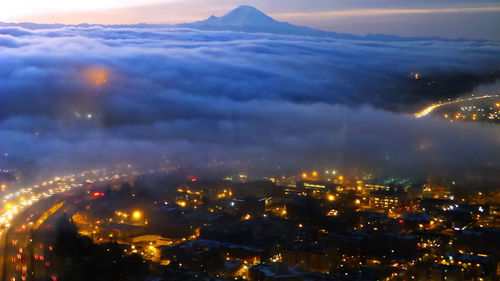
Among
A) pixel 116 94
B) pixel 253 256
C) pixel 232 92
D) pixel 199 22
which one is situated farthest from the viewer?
pixel 199 22

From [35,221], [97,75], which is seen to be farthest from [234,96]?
[35,221]

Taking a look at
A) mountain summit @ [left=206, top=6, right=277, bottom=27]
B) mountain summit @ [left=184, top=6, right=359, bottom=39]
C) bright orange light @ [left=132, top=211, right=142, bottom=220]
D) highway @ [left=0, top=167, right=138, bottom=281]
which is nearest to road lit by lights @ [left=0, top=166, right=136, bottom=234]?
highway @ [left=0, top=167, right=138, bottom=281]

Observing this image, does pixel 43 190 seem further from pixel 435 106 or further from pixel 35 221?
pixel 435 106

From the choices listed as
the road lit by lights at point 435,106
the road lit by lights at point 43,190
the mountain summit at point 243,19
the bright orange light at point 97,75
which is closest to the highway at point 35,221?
the road lit by lights at point 43,190

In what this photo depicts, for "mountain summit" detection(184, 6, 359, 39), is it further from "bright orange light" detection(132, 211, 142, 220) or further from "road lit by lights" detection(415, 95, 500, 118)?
"bright orange light" detection(132, 211, 142, 220)

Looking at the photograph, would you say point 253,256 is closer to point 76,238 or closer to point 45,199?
point 76,238

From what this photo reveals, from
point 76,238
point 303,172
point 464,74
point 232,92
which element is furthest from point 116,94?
point 464,74
